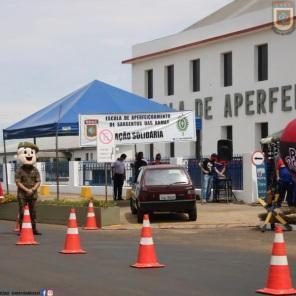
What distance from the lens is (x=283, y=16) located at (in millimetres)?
34875

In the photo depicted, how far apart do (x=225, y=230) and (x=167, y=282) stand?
825cm

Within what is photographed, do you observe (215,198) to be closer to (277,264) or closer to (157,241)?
(157,241)

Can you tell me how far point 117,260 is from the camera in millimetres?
12070

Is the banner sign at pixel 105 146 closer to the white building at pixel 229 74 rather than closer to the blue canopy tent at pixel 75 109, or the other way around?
the blue canopy tent at pixel 75 109

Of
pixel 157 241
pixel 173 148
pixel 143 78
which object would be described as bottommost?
pixel 157 241

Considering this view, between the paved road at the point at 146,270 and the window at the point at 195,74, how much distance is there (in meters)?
24.7

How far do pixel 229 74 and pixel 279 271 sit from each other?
30868 mm

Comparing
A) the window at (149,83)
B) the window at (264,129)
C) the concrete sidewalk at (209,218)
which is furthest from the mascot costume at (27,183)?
the window at (149,83)

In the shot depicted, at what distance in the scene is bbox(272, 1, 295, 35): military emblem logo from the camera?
34.2m

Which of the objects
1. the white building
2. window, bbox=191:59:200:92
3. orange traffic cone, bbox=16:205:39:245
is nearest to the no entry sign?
the white building

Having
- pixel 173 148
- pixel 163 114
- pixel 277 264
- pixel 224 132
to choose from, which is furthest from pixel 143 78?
pixel 277 264

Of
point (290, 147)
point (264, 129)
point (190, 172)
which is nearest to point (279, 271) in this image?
point (290, 147)

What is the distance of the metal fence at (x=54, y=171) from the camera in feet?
116

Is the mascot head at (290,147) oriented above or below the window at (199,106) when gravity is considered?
below
